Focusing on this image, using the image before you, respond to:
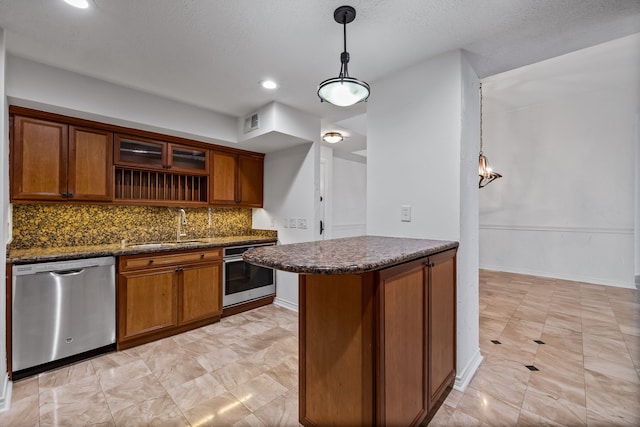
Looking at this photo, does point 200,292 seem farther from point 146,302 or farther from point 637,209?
point 637,209

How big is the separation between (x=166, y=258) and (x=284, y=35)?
7.51ft

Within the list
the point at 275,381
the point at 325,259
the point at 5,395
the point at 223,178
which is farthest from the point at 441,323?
the point at 223,178

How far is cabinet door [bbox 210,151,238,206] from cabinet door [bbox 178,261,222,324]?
2.86ft

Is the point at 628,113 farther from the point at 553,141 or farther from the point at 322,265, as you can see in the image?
the point at 322,265

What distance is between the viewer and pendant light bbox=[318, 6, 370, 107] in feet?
5.40

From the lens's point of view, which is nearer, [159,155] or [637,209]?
[159,155]

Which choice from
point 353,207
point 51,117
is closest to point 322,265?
point 51,117

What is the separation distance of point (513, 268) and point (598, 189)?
1843 mm

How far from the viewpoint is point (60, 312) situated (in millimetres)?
2287

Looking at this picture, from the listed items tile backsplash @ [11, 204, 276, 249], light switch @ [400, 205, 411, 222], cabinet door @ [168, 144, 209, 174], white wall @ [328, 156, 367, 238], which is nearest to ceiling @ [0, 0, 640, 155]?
cabinet door @ [168, 144, 209, 174]

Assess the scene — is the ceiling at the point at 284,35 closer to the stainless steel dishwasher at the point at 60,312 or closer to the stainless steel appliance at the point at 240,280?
the stainless steel dishwasher at the point at 60,312

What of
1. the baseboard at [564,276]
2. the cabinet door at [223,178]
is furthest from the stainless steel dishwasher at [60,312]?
the baseboard at [564,276]

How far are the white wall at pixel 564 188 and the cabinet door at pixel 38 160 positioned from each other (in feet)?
16.8

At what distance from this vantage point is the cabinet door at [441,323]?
1714 mm
